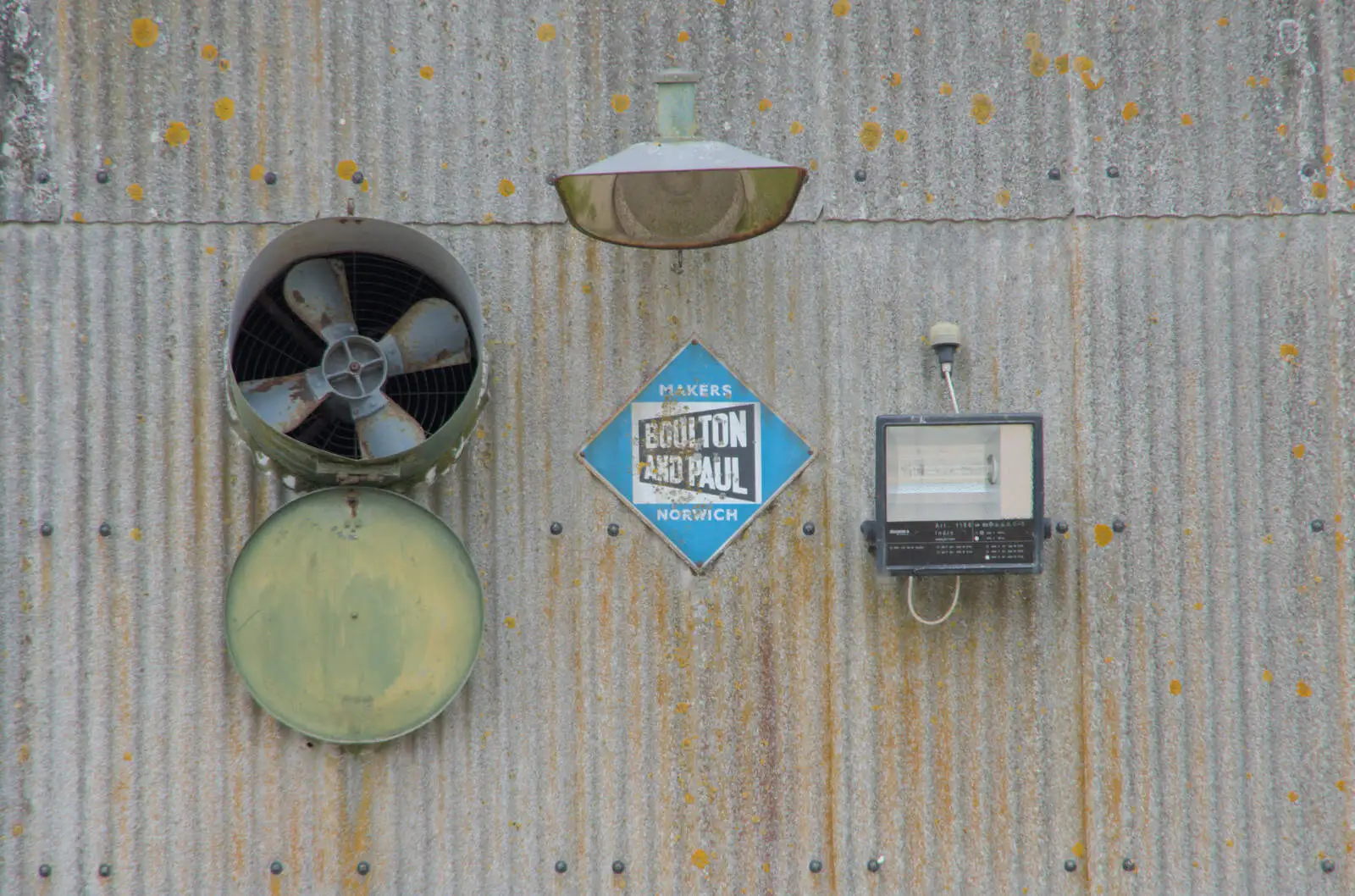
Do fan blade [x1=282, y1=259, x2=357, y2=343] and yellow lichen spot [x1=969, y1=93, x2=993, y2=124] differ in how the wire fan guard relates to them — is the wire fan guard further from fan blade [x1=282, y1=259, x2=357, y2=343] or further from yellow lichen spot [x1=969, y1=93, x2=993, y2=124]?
yellow lichen spot [x1=969, y1=93, x2=993, y2=124]

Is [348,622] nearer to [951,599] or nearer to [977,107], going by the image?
[951,599]

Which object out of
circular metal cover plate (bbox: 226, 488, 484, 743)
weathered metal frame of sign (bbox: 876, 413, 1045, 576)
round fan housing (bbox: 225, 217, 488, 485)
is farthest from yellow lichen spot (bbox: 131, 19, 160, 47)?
weathered metal frame of sign (bbox: 876, 413, 1045, 576)

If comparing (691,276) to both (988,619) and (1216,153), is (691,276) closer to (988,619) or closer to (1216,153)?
(988,619)

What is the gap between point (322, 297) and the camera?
163 inches

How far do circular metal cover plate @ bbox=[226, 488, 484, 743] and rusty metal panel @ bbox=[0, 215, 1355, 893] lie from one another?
0.21 m

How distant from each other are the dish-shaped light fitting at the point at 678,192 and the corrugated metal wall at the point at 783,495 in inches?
11.7

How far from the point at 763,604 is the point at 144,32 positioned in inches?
128

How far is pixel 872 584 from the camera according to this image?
432cm

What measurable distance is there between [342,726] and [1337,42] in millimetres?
4640

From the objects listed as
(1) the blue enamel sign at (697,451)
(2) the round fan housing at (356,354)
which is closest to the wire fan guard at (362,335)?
(2) the round fan housing at (356,354)

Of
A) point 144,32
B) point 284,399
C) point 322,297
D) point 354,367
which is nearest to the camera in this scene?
point 354,367

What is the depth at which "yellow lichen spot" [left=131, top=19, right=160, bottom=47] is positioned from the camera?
4.29 metres

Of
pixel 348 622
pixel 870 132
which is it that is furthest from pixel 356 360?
pixel 870 132

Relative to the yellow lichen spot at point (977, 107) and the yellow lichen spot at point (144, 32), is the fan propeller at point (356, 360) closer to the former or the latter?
the yellow lichen spot at point (144, 32)
